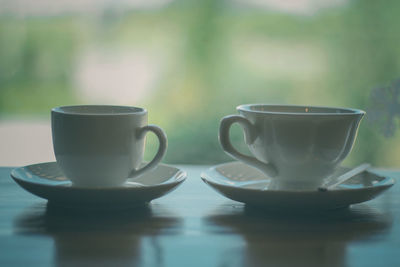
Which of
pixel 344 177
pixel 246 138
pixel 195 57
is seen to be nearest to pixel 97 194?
pixel 246 138

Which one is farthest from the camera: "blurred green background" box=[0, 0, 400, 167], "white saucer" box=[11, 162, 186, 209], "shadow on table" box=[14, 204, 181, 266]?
"blurred green background" box=[0, 0, 400, 167]

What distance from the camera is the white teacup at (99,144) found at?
0.55 metres

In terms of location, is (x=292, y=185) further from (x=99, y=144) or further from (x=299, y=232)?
(x=99, y=144)

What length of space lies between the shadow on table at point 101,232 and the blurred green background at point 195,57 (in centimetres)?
302

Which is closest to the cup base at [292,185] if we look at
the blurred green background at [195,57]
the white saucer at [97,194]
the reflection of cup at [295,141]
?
the reflection of cup at [295,141]

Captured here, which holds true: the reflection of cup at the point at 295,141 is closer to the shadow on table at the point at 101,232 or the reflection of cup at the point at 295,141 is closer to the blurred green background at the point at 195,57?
the shadow on table at the point at 101,232

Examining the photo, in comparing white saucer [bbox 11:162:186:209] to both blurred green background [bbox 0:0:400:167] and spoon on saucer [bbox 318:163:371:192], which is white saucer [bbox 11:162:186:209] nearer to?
spoon on saucer [bbox 318:163:371:192]

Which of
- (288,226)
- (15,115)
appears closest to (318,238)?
(288,226)

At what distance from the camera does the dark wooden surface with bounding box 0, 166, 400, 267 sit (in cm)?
41

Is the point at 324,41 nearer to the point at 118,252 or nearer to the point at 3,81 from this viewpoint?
the point at 3,81

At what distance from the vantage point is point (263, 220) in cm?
53

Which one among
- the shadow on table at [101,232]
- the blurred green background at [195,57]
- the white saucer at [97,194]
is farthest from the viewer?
the blurred green background at [195,57]

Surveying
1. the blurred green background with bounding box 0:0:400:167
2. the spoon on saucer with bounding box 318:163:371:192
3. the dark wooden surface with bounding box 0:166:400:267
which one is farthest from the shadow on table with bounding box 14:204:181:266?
the blurred green background with bounding box 0:0:400:167

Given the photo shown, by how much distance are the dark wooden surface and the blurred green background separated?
2984 millimetres
